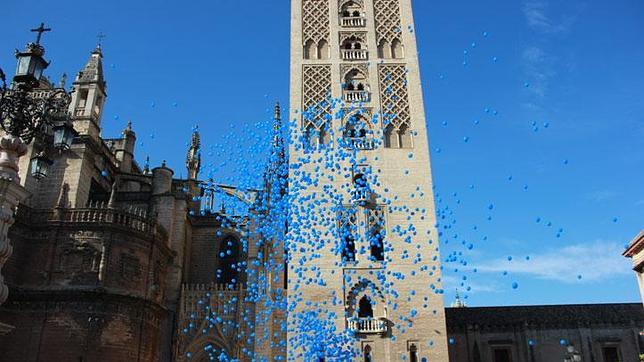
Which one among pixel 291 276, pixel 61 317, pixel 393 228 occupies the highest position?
pixel 393 228

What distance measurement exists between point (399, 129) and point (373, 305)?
7544 millimetres

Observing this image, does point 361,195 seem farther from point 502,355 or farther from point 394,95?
point 502,355

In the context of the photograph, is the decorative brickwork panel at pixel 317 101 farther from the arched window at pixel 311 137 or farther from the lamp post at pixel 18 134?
the lamp post at pixel 18 134

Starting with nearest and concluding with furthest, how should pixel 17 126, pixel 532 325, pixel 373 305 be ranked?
pixel 17 126, pixel 373 305, pixel 532 325

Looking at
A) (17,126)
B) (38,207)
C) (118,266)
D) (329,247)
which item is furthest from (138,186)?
(17,126)

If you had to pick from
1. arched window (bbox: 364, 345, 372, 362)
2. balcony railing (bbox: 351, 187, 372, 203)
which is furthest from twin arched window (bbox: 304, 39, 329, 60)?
arched window (bbox: 364, 345, 372, 362)

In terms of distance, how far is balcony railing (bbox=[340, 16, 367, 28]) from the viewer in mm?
26000

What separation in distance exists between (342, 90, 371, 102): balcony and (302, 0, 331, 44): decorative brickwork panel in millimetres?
3161

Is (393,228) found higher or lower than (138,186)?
lower

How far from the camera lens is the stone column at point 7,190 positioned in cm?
908

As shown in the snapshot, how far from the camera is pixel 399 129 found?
77.9 feet

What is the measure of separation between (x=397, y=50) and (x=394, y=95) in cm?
255

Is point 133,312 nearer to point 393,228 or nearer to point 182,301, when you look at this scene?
point 182,301

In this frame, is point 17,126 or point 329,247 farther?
point 329,247
